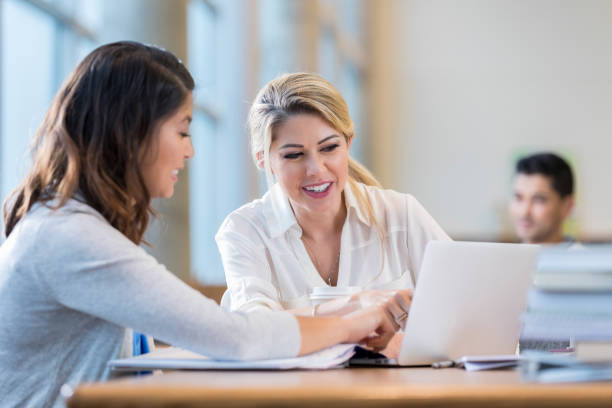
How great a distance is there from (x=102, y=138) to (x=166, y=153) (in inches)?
4.4

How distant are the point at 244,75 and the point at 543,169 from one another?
9.06 ft

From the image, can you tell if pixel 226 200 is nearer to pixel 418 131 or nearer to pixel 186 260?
pixel 186 260

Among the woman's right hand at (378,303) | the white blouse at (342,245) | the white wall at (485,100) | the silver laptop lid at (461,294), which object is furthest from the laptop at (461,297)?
the white wall at (485,100)

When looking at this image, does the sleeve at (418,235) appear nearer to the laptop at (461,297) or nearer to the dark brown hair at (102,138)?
the laptop at (461,297)

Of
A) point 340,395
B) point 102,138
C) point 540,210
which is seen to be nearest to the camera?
point 340,395

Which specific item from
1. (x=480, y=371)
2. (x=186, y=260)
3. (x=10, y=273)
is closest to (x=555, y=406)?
(x=480, y=371)

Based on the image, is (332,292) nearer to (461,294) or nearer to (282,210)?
(461,294)

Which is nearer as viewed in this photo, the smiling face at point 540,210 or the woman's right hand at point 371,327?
the woman's right hand at point 371,327

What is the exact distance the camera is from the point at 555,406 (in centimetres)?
74

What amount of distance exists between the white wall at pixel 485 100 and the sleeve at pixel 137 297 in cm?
741

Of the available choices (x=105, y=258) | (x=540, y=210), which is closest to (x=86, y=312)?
(x=105, y=258)

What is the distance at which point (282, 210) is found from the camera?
195cm

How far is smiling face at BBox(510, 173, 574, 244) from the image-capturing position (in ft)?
11.2

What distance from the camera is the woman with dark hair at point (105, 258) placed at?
1.08 meters
